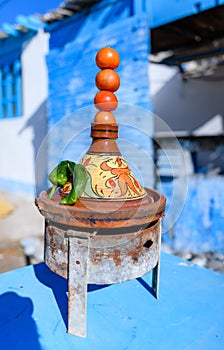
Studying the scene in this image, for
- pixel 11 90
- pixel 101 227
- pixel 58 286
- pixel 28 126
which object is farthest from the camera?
pixel 11 90

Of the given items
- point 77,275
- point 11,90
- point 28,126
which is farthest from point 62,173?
point 11,90

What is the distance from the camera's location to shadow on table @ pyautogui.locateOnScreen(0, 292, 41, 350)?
1520mm

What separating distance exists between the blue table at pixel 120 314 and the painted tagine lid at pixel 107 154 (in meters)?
0.77

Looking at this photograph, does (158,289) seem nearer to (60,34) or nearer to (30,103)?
(60,34)

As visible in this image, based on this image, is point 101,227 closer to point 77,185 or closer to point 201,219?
point 77,185

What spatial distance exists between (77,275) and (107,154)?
70 cm

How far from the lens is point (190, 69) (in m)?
8.26

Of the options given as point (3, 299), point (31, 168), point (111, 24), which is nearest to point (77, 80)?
point (111, 24)

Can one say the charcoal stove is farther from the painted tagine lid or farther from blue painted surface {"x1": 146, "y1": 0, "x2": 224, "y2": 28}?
blue painted surface {"x1": 146, "y1": 0, "x2": 224, "y2": 28}

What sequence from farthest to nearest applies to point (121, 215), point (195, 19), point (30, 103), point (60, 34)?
point (30, 103) → point (60, 34) → point (195, 19) → point (121, 215)

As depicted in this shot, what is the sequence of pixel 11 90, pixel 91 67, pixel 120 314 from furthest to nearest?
pixel 11 90 → pixel 91 67 → pixel 120 314

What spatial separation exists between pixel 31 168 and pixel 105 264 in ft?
21.0

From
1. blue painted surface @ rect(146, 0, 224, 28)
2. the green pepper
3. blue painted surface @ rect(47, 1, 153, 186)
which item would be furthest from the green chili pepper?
blue painted surface @ rect(146, 0, 224, 28)

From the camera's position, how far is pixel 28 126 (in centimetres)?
749
